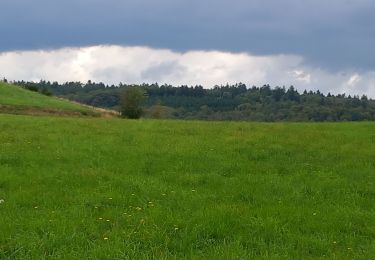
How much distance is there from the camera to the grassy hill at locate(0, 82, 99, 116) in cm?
5418

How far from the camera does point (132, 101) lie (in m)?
93.5

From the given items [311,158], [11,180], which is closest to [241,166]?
[311,158]

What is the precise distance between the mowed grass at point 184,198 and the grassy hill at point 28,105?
1236 inches

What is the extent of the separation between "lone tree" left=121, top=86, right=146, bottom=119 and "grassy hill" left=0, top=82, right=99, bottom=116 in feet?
71.8

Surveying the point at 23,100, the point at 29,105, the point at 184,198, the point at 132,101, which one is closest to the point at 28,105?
the point at 29,105

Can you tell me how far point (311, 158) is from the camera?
19.9 metres

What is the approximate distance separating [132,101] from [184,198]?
8153 centimetres

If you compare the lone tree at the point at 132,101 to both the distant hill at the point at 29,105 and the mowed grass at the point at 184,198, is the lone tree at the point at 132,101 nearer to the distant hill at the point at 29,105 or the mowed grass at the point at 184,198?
the distant hill at the point at 29,105

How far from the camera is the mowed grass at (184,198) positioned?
934cm

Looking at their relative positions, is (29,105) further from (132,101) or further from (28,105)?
(132,101)

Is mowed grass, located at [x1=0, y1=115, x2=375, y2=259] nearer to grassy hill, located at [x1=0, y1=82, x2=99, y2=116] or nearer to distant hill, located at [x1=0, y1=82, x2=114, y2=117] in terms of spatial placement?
distant hill, located at [x1=0, y1=82, x2=114, y2=117]

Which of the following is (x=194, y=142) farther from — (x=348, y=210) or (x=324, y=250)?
(x=324, y=250)

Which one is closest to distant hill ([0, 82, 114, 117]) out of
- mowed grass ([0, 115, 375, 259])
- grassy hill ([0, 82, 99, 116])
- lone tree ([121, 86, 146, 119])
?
grassy hill ([0, 82, 99, 116])

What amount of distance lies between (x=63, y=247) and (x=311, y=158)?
41.6 feet
